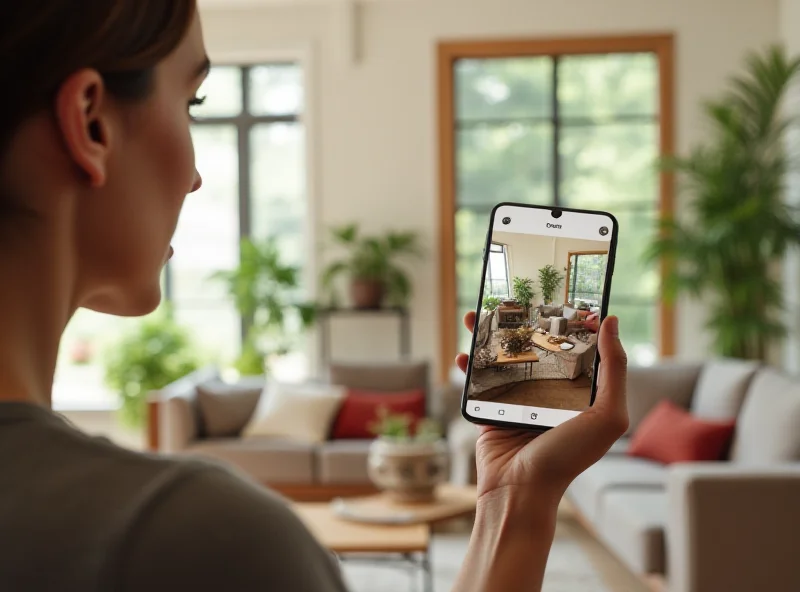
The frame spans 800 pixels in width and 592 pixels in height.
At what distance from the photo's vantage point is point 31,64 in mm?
393

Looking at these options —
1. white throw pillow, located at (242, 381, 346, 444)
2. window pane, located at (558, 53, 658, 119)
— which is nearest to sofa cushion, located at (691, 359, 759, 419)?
white throw pillow, located at (242, 381, 346, 444)

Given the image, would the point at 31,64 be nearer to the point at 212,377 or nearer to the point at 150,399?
the point at 150,399

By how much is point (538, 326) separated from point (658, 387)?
4722 mm

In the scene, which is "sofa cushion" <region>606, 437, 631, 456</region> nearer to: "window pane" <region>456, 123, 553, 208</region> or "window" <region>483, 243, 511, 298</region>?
"window pane" <region>456, 123, 553, 208</region>

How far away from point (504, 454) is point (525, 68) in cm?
643

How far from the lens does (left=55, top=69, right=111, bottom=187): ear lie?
40 centimetres

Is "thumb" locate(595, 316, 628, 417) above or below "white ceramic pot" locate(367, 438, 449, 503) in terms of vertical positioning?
above

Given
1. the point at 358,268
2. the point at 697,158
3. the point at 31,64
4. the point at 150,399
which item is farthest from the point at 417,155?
the point at 31,64

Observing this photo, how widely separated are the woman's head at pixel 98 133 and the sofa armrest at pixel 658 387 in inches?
206

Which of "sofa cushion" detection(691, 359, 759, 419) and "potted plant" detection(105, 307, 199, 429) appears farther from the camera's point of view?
"potted plant" detection(105, 307, 199, 429)

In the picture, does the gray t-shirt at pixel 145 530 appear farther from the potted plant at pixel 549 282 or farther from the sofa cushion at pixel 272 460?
the sofa cushion at pixel 272 460

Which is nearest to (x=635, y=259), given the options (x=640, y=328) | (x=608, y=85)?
(x=640, y=328)

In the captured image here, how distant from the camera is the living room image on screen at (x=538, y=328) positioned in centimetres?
98

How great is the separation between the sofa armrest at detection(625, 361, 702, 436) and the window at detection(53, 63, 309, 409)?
2.61 meters
